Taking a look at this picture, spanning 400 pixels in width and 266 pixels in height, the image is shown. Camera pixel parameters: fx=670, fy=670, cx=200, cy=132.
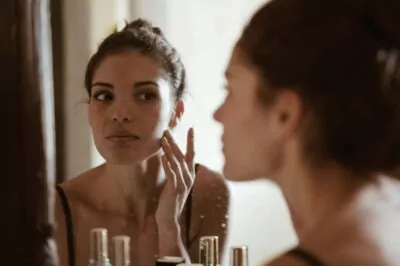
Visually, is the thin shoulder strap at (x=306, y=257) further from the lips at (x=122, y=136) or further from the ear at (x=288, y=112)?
the lips at (x=122, y=136)

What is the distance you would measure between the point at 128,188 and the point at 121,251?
6cm

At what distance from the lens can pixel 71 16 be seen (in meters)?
0.65

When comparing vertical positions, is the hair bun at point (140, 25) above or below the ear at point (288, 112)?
above

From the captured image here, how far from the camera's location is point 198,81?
67 cm

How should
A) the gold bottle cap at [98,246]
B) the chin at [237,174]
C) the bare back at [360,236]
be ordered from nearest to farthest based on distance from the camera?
1. the bare back at [360,236]
2. the chin at [237,174]
3. the gold bottle cap at [98,246]

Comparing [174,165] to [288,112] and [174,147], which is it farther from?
[288,112]

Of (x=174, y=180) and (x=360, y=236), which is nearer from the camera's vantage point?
(x=360, y=236)

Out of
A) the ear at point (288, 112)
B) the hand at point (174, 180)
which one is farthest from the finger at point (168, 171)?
the ear at point (288, 112)

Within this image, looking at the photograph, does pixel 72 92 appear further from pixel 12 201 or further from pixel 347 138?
pixel 347 138

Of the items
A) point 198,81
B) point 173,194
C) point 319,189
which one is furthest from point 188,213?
point 319,189

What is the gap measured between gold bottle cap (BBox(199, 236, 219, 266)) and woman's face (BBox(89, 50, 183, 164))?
4.0 inches

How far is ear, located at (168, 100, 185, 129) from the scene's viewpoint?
26.2 inches

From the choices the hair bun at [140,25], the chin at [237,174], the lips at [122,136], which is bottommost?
the chin at [237,174]

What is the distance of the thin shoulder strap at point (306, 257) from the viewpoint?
1.32ft
